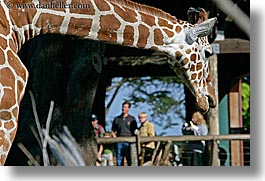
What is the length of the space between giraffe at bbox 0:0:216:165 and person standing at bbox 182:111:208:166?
2.00 m

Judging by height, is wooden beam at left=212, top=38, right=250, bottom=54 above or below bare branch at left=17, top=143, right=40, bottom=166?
above

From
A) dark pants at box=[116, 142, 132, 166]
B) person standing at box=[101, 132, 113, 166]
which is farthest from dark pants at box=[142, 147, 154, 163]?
person standing at box=[101, 132, 113, 166]

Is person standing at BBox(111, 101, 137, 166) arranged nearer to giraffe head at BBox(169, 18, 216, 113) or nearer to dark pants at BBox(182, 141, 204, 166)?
dark pants at BBox(182, 141, 204, 166)

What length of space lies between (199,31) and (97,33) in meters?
0.43

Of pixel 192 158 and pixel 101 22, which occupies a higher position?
pixel 101 22

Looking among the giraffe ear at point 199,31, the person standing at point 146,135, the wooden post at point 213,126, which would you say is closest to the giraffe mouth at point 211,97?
the giraffe ear at point 199,31

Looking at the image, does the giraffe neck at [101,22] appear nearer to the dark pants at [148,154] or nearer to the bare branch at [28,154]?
the bare branch at [28,154]

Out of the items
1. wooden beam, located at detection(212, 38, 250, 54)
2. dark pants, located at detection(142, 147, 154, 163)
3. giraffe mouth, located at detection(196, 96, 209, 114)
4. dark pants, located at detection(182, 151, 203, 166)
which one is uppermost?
wooden beam, located at detection(212, 38, 250, 54)

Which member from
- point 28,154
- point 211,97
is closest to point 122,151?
point 28,154

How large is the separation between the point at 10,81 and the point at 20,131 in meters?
1.66

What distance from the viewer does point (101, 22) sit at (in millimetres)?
2586

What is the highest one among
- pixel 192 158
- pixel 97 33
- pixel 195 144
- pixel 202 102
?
pixel 97 33

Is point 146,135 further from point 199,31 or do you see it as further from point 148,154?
point 199,31

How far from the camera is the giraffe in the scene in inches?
94.3
